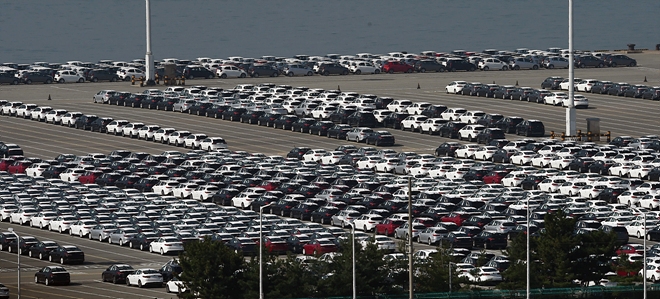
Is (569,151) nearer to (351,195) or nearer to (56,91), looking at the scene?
(351,195)

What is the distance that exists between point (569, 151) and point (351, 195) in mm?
23694

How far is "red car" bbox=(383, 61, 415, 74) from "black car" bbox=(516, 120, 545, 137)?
55156 mm

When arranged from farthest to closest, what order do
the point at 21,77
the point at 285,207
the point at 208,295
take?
the point at 21,77 → the point at 285,207 → the point at 208,295

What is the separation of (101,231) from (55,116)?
50815 millimetres

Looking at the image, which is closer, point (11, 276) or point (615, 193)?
point (11, 276)

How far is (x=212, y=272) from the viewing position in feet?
234

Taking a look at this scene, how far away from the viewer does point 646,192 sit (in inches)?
4252

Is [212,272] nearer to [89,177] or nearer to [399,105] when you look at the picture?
[89,177]

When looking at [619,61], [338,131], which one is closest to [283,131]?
[338,131]

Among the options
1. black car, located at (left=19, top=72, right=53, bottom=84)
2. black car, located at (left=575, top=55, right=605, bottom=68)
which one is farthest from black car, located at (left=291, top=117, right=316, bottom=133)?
black car, located at (left=575, top=55, right=605, bottom=68)

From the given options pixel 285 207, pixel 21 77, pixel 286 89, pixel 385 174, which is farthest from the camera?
pixel 21 77

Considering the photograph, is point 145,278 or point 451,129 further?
point 451,129

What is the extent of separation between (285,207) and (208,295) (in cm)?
3594

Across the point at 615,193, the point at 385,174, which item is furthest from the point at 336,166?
the point at 615,193
